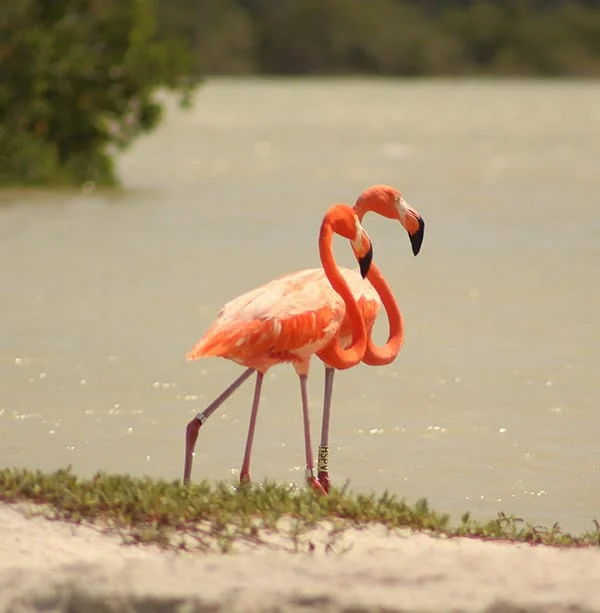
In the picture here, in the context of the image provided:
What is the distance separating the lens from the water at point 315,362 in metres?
7.12

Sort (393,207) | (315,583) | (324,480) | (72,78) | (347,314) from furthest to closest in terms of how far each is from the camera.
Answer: (72,78) < (393,207) < (347,314) < (324,480) < (315,583)

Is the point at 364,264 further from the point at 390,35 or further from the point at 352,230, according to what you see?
the point at 390,35

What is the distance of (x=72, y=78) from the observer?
2042cm

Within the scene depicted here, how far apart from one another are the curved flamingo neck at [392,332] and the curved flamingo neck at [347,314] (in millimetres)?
125

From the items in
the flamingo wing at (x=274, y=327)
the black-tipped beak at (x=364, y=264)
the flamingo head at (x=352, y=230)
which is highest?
the flamingo head at (x=352, y=230)

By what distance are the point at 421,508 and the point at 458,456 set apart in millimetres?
1684

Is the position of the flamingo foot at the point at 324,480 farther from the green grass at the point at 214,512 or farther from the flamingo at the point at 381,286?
the green grass at the point at 214,512

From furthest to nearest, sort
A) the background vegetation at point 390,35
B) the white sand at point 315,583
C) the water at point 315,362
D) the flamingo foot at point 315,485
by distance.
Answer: the background vegetation at point 390,35 < the water at point 315,362 < the flamingo foot at point 315,485 < the white sand at point 315,583

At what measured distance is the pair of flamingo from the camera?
6031 mm

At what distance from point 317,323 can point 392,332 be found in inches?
20.4

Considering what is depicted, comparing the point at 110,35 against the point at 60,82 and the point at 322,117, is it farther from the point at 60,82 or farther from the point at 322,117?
the point at 322,117

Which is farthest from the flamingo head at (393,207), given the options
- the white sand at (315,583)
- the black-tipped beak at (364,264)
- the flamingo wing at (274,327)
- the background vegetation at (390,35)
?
the background vegetation at (390,35)

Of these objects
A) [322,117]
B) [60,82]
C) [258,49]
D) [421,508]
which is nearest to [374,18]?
[258,49]

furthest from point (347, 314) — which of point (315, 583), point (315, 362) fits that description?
point (315, 362)
